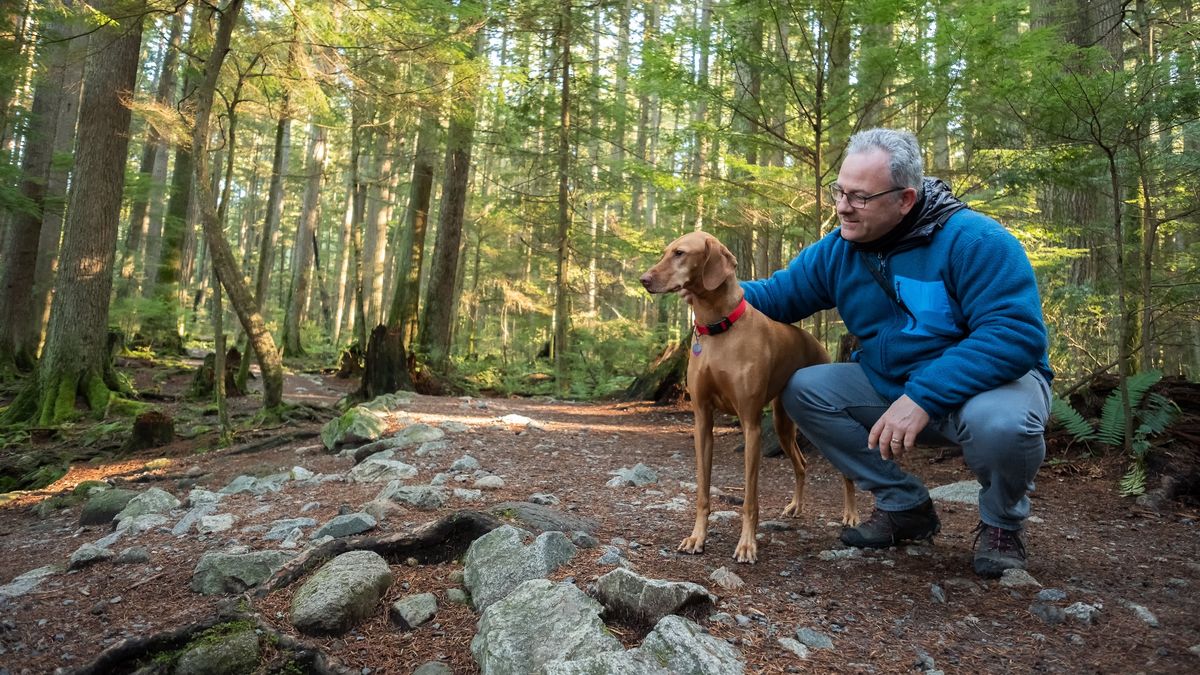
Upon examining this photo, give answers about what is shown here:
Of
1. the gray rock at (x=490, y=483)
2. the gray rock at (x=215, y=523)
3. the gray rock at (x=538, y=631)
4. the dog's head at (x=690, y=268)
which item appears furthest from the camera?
the gray rock at (x=490, y=483)

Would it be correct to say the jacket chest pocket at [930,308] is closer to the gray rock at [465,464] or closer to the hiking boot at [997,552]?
the hiking boot at [997,552]

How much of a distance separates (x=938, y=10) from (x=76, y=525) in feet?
27.1

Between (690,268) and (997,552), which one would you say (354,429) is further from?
(997,552)

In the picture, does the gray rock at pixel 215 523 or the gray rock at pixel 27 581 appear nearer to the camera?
the gray rock at pixel 27 581

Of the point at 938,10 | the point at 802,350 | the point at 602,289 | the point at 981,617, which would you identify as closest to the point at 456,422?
the point at 802,350

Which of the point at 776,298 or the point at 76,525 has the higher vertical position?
the point at 776,298

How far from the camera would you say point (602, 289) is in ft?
50.8

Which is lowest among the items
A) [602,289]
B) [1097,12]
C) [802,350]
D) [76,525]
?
[76,525]

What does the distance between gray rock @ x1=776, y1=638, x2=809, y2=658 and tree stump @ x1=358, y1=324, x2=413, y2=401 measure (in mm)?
8420

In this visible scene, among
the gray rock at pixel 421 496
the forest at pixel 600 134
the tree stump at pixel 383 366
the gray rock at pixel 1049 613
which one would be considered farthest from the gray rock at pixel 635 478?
the tree stump at pixel 383 366

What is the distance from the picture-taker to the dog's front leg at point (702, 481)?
3021 mm

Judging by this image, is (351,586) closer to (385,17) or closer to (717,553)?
(717,553)

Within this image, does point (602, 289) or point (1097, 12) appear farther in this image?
point (602, 289)

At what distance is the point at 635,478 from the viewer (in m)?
4.95
